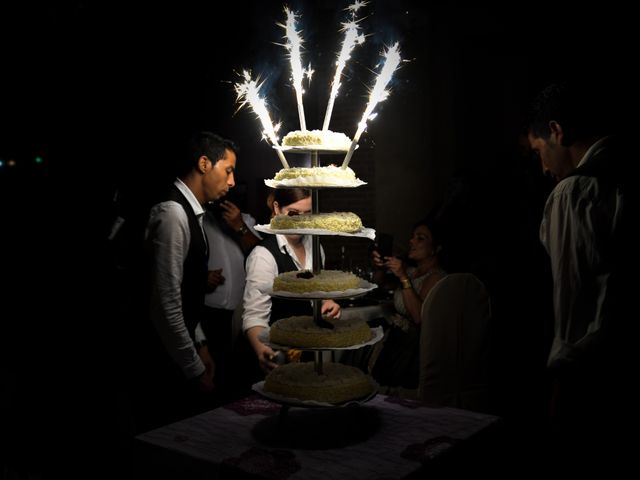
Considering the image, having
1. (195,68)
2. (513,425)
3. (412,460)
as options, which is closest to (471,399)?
(513,425)

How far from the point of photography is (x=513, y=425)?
3400mm

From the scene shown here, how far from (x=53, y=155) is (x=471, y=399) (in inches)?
160

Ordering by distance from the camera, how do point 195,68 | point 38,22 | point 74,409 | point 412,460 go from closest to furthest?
point 412,460 < point 74,409 < point 38,22 < point 195,68

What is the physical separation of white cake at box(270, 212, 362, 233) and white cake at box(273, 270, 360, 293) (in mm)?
172

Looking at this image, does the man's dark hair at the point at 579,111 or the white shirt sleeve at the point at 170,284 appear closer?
the man's dark hair at the point at 579,111

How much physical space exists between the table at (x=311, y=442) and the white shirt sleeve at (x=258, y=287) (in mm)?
632

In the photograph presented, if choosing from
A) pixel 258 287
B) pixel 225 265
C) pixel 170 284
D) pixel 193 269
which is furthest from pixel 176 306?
pixel 225 265

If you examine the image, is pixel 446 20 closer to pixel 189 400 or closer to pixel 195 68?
pixel 195 68

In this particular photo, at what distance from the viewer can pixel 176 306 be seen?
96.7 inches

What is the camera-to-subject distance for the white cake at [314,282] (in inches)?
75.9

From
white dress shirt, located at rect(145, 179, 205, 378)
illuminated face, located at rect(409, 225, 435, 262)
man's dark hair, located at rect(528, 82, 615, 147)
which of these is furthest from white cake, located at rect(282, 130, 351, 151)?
illuminated face, located at rect(409, 225, 435, 262)

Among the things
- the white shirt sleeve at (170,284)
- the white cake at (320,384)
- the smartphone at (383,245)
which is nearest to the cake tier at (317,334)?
the white cake at (320,384)

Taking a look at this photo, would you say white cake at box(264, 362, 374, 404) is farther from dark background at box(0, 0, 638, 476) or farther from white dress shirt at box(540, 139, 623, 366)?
dark background at box(0, 0, 638, 476)

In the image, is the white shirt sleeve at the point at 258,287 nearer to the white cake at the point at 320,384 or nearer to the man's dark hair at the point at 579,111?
the white cake at the point at 320,384
